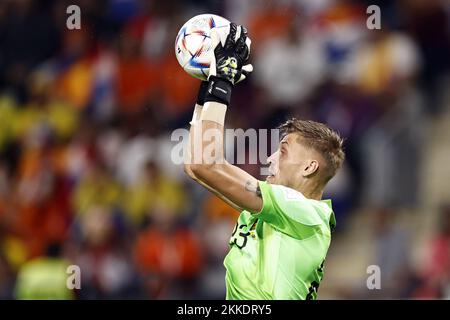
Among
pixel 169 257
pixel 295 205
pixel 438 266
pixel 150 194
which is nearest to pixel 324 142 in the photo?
pixel 295 205

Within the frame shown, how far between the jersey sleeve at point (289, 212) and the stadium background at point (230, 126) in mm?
4350

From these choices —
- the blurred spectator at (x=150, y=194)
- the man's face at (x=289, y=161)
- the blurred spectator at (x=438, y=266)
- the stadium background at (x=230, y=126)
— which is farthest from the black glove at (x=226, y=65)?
the blurred spectator at (x=150, y=194)

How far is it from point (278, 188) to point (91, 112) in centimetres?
660

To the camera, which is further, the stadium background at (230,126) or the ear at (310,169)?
the stadium background at (230,126)

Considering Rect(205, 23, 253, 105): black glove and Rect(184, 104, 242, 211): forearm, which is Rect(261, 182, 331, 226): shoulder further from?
Rect(205, 23, 253, 105): black glove

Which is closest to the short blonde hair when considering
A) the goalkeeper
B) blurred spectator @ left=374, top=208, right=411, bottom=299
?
the goalkeeper

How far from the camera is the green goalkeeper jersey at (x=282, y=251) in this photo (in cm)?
522

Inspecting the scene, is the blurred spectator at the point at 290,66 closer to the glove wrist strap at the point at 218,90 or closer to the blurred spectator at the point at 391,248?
the blurred spectator at the point at 391,248

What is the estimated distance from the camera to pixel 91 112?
11.6 meters

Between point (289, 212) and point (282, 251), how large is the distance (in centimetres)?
22

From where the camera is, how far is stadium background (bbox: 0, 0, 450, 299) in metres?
10.3

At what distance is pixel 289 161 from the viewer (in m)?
5.47

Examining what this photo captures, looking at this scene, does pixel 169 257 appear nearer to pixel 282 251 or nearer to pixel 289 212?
pixel 282 251

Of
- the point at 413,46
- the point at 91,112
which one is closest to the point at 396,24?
the point at 413,46
